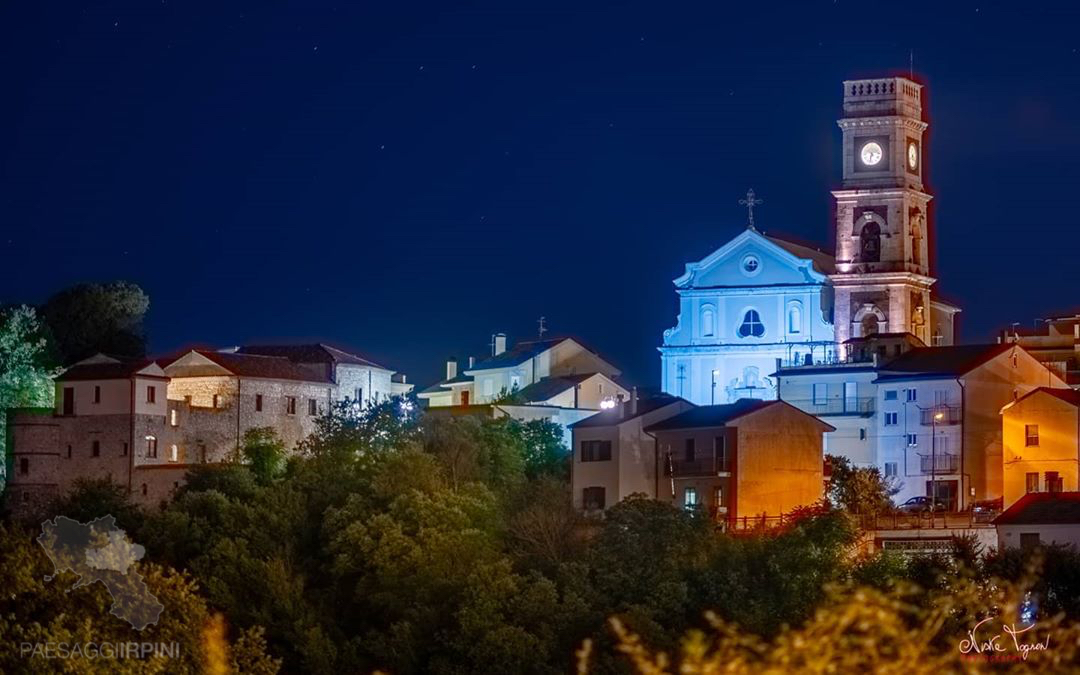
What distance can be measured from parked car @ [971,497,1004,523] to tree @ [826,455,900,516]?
225 centimetres

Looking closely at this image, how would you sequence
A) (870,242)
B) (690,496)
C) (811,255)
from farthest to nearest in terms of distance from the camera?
1. (811,255)
2. (870,242)
3. (690,496)

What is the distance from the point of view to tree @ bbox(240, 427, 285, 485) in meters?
69.3

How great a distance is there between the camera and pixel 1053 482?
6419 centimetres

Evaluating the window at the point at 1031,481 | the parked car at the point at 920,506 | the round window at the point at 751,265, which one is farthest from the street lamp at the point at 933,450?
the round window at the point at 751,265

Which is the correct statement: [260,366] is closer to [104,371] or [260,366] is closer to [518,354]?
[104,371]

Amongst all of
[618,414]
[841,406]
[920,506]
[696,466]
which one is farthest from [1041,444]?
[618,414]

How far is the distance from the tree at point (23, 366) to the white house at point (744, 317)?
1933 cm

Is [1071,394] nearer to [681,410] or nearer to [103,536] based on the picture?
[681,410]

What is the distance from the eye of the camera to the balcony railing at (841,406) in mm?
72000

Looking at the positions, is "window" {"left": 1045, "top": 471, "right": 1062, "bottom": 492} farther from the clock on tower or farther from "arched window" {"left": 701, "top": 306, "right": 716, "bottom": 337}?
"arched window" {"left": 701, "top": 306, "right": 716, "bottom": 337}

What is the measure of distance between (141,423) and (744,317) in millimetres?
19941

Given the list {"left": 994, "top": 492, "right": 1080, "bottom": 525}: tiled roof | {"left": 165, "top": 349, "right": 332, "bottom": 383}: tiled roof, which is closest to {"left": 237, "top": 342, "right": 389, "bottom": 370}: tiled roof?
{"left": 165, "top": 349, "right": 332, "bottom": 383}: tiled roof

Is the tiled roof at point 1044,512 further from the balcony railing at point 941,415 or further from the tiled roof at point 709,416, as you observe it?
the balcony railing at point 941,415

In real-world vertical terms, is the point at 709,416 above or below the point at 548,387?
below
